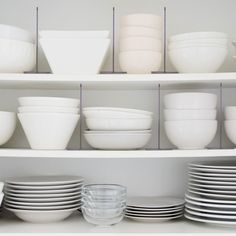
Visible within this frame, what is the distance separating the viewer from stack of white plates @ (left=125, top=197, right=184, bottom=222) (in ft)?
4.69

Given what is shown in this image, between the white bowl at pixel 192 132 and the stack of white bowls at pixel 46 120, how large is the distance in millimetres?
300

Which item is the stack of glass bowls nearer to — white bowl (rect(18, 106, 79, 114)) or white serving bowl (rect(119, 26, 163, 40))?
white bowl (rect(18, 106, 79, 114))

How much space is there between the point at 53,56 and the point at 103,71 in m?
0.26

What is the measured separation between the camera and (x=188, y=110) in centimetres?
137

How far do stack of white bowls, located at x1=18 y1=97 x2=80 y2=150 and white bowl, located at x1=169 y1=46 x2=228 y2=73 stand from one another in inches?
13.3

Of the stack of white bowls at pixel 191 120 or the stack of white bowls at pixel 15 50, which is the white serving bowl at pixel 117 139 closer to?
the stack of white bowls at pixel 191 120

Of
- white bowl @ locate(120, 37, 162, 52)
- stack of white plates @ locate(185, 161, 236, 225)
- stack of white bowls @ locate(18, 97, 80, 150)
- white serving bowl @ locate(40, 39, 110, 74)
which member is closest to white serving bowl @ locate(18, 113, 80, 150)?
stack of white bowls @ locate(18, 97, 80, 150)

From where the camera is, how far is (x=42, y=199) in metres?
1.42

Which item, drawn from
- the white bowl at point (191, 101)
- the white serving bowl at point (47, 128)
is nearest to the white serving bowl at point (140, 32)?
the white bowl at point (191, 101)

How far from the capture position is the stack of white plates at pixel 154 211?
143 centimetres

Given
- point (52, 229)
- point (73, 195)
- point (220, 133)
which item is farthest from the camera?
point (220, 133)

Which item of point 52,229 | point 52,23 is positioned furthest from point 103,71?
point 52,229

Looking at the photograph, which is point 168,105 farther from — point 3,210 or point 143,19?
point 3,210

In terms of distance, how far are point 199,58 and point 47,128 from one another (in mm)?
463
